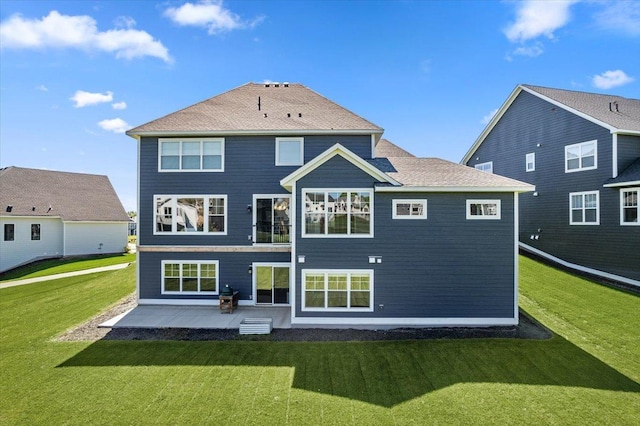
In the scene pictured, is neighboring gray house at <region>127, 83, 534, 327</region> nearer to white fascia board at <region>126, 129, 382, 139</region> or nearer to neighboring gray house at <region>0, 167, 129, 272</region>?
white fascia board at <region>126, 129, 382, 139</region>

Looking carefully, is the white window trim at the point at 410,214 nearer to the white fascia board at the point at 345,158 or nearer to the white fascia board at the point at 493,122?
the white fascia board at the point at 345,158

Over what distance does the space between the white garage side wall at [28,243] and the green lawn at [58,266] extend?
906 mm

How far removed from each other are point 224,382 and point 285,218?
7551mm

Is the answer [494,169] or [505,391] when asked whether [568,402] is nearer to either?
[505,391]

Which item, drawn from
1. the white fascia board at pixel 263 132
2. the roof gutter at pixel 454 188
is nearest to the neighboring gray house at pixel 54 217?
the white fascia board at pixel 263 132

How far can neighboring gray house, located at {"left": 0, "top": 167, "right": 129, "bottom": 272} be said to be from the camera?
2392cm

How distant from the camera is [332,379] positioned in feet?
25.5

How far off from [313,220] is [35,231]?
2610cm

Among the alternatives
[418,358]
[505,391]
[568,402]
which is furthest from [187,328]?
[568,402]

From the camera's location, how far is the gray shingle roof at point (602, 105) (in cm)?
1625

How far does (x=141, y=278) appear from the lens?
1415 centimetres

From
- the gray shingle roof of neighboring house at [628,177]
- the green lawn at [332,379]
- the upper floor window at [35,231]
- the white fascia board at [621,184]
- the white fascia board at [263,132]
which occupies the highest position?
the white fascia board at [263,132]

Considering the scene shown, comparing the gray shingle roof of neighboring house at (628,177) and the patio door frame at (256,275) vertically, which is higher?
the gray shingle roof of neighboring house at (628,177)

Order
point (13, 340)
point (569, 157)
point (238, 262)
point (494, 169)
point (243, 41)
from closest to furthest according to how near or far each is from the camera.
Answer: point (13, 340), point (238, 262), point (243, 41), point (569, 157), point (494, 169)
